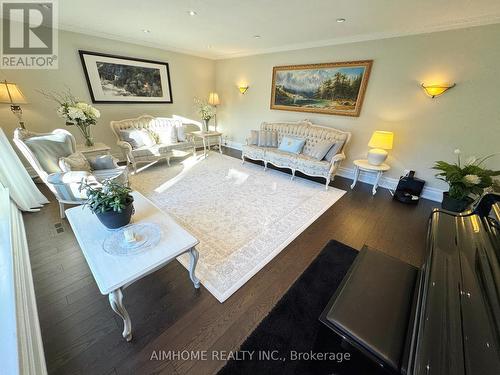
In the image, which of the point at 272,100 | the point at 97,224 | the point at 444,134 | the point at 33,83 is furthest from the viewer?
the point at 272,100

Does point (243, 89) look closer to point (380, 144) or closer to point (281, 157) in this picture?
point (281, 157)

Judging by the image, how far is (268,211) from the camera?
2791 millimetres

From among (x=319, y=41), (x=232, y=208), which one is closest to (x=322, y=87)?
(x=319, y=41)

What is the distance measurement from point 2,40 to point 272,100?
15.5 feet

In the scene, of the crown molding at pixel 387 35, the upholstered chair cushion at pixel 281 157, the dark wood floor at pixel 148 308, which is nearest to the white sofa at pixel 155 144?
the dark wood floor at pixel 148 308

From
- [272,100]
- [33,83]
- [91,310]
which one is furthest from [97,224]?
[272,100]

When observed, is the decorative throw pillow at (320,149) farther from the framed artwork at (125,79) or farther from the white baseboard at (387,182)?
the framed artwork at (125,79)

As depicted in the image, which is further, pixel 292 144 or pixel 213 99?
pixel 213 99

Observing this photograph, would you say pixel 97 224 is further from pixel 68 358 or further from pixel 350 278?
pixel 350 278

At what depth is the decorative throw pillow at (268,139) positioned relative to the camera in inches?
174

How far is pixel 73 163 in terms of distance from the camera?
2.41m

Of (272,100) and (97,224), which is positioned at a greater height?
(272,100)

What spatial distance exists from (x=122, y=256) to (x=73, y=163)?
1.94m

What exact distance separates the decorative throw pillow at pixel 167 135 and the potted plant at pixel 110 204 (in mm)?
3181
